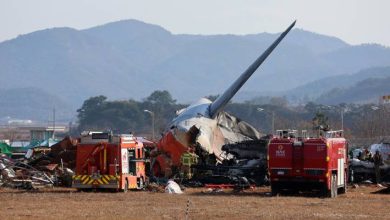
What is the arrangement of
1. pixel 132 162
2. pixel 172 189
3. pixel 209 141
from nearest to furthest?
pixel 172 189, pixel 132 162, pixel 209 141

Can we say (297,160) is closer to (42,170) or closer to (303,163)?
(303,163)

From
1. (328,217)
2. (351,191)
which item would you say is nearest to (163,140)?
(351,191)

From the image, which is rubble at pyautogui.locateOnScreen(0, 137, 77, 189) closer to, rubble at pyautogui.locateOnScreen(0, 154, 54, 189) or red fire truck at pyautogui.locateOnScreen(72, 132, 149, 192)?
rubble at pyautogui.locateOnScreen(0, 154, 54, 189)

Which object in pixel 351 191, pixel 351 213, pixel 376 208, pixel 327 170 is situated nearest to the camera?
pixel 351 213

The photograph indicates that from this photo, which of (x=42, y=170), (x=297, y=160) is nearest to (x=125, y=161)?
(x=297, y=160)

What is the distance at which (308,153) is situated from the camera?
37.6 m

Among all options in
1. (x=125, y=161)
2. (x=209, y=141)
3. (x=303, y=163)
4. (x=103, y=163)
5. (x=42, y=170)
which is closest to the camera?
(x=303, y=163)

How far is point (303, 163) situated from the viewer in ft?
123

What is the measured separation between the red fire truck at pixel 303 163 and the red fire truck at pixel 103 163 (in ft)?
21.3

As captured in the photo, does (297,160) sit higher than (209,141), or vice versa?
(209,141)

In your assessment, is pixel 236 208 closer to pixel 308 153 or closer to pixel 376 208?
pixel 376 208

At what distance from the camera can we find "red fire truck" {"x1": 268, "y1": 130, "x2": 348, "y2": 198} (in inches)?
1471

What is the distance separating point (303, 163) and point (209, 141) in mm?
18720

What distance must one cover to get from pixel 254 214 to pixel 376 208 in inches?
215
